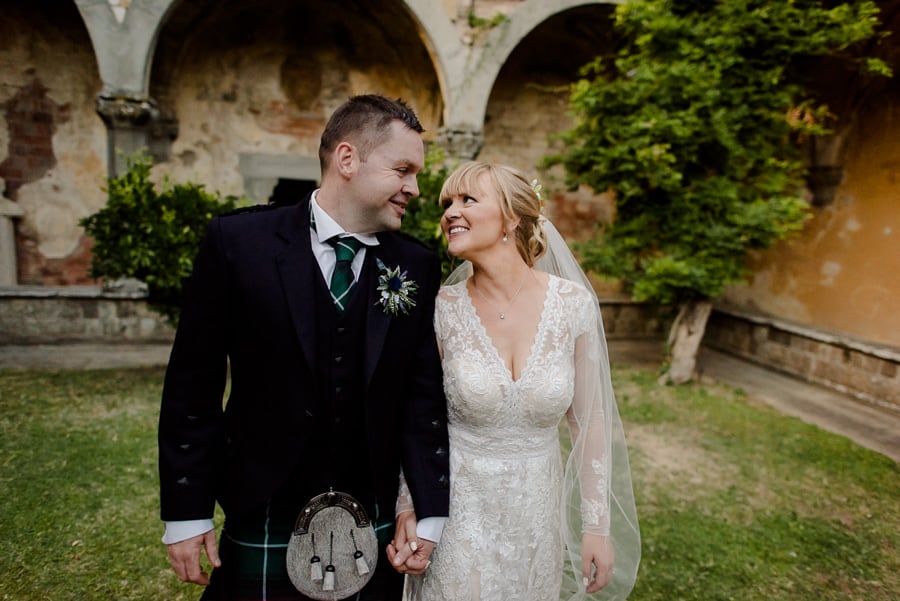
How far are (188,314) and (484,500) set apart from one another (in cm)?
118

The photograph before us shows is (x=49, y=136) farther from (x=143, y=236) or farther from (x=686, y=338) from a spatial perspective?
(x=686, y=338)

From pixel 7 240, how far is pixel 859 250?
12933mm

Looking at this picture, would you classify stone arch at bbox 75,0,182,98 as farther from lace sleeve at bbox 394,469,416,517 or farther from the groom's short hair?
lace sleeve at bbox 394,469,416,517

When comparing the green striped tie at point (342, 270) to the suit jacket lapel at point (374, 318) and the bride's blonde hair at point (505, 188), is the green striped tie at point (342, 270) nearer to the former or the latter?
the suit jacket lapel at point (374, 318)

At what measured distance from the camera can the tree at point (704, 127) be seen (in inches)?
217

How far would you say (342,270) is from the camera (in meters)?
1.59

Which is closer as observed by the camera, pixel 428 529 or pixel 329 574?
pixel 329 574

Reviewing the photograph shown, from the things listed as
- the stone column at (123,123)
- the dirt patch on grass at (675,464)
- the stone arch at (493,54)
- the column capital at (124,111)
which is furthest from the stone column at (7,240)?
the dirt patch on grass at (675,464)

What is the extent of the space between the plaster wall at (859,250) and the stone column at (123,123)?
1005 centimetres

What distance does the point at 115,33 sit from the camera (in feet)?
20.7

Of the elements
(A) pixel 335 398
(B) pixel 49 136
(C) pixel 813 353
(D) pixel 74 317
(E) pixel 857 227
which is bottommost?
(D) pixel 74 317

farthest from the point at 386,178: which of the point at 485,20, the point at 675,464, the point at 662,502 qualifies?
the point at 485,20

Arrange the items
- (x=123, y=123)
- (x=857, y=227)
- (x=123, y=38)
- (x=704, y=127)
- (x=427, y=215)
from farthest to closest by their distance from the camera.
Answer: (x=857, y=227)
(x=123, y=123)
(x=123, y=38)
(x=427, y=215)
(x=704, y=127)

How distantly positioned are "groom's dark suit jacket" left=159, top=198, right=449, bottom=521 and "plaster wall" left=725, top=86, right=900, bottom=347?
8.31 m
